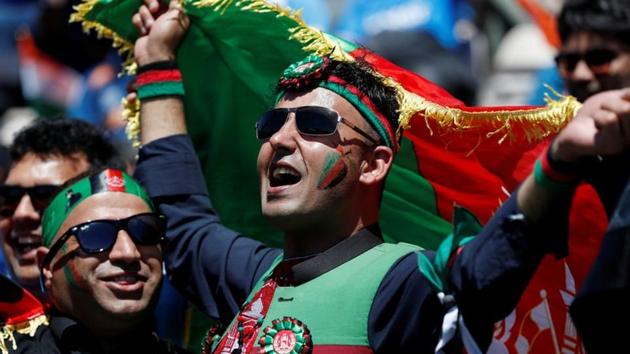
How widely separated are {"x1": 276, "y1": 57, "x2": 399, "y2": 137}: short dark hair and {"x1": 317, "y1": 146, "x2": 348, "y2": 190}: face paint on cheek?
0.24 m

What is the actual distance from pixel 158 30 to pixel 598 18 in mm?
1620

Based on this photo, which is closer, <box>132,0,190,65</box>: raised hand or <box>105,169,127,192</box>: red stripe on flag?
<box>105,169,127,192</box>: red stripe on flag

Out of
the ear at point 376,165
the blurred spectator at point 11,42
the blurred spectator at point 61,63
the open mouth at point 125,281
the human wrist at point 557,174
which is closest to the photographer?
the human wrist at point 557,174

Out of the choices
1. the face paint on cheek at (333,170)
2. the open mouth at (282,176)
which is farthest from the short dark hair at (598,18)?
the open mouth at (282,176)

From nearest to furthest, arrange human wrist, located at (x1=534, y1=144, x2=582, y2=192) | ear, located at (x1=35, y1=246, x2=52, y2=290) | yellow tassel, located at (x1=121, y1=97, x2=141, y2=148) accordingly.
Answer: human wrist, located at (x1=534, y1=144, x2=582, y2=192) → ear, located at (x1=35, y1=246, x2=52, y2=290) → yellow tassel, located at (x1=121, y1=97, x2=141, y2=148)

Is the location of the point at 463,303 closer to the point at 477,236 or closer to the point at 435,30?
the point at 477,236

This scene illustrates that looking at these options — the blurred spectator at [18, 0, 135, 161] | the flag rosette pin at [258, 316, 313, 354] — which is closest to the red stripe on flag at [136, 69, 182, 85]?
the flag rosette pin at [258, 316, 313, 354]

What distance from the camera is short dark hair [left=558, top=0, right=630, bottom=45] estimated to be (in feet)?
15.2

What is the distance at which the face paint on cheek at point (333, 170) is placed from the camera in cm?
383

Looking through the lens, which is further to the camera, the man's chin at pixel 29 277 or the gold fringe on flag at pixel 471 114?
the man's chin at pixel 29 277

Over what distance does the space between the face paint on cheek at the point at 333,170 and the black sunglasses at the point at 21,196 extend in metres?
1.64

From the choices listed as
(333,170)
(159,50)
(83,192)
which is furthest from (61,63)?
(333,170)

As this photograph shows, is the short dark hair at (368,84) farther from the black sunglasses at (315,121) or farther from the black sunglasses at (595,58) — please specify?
the black sunglasses at (595,58)

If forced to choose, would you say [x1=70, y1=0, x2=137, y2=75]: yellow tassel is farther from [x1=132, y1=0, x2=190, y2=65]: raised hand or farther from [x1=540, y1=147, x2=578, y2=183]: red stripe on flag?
[x1=540, y1=147, x2=578, y2=183]: red stripe on flag
